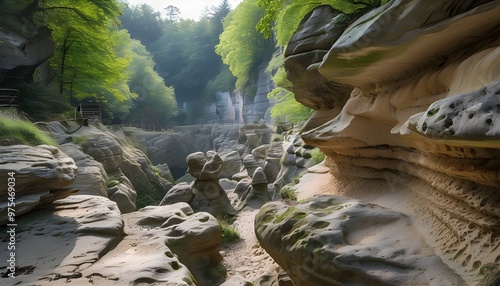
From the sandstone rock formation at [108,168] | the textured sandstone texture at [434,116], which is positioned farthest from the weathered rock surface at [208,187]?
the textured sandstone texture at [434,116]

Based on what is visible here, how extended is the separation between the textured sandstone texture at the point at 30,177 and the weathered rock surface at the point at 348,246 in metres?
4.13

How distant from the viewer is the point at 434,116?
2.29m

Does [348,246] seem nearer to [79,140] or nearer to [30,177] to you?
[30,177]

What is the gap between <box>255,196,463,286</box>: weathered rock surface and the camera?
114 inches

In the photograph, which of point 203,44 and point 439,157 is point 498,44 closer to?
point 439,157

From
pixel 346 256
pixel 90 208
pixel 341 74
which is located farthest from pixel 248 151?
pixel 346 256

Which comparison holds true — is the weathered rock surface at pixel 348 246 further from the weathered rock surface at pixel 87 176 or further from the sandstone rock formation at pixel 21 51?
the sandstone rock formation at pixel 21 51

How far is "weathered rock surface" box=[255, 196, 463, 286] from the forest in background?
5600 mm

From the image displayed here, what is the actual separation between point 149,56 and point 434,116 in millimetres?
40806

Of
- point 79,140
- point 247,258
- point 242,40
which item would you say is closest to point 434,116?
point 247,258

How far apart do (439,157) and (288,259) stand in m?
2.26

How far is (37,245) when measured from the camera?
5027 millimetres

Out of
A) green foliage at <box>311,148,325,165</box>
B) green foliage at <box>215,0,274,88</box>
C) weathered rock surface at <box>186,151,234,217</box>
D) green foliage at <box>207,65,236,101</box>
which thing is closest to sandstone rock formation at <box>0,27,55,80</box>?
weathered rock surface at <box>186,151,234,217</box>

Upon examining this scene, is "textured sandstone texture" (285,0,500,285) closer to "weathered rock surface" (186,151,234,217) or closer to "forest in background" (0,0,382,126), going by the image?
"forest in background" (0,0,382,126)
